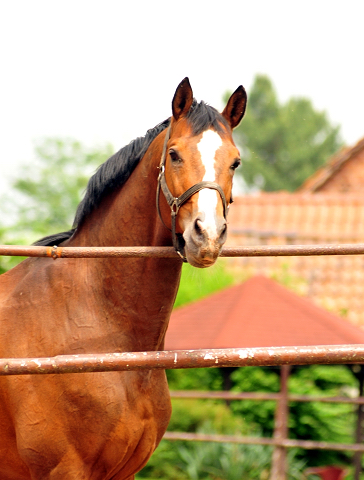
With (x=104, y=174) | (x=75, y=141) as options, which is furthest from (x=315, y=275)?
(x=75, y=141)

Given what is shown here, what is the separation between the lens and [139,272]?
9.78 ft

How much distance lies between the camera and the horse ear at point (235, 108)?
304 cm

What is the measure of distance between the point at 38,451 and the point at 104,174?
1.37 meters

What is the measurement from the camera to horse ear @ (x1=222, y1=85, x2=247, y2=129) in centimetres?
304

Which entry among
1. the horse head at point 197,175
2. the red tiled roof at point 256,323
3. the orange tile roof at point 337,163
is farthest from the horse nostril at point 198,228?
the orange tile roof at point 337,163

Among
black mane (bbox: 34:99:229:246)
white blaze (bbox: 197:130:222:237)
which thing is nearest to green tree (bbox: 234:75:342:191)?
black mane (bbox: 34:99:229:246)

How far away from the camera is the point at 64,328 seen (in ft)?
9.52

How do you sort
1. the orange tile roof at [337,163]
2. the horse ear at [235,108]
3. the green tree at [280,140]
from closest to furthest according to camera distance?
the horse ear at [235,108] < the orange tile roof at [337,163] < the green tree at [280,140]

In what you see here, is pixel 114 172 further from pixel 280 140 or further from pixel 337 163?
pixel 280 140

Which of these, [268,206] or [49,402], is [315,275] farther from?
[49,402]

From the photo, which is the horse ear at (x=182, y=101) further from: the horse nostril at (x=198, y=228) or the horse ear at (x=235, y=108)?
the horse nostril at (x=198, y=228)

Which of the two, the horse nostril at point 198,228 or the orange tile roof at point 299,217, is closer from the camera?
the horse nostril at point 198,228

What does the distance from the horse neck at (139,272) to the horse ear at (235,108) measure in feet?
1.18

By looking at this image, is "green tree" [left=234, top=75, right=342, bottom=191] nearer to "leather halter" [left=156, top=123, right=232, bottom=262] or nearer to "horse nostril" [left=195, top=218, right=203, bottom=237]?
"leather halter" [left=156, top=123, right=232, bottom=262]
